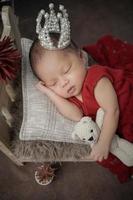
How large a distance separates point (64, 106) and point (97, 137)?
0.50 feet

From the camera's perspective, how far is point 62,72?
3.40ft

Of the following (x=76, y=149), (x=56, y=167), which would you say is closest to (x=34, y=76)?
(x=76, y=149)

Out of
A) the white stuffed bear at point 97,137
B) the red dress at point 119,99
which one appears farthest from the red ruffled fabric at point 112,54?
the white stuffed bear at point 97,137

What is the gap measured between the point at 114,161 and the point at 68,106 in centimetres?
25

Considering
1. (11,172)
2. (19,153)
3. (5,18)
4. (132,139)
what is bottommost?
(11,172)

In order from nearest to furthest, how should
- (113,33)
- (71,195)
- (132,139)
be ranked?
(132,139) < (71,195) < (113,33)

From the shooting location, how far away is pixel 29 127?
1065 millimetres

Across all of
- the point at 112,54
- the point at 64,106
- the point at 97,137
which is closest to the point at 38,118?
the point at 64,106

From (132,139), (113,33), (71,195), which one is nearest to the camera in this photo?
(132,139)

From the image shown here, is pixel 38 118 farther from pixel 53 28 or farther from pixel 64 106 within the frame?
pixel 53 28

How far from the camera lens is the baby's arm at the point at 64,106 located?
108cm

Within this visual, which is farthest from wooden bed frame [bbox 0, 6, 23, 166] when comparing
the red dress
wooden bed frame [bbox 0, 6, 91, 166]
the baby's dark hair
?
the red dress

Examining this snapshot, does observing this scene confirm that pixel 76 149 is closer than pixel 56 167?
Yes

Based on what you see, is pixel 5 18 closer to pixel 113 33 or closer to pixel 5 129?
pixel 5 129
